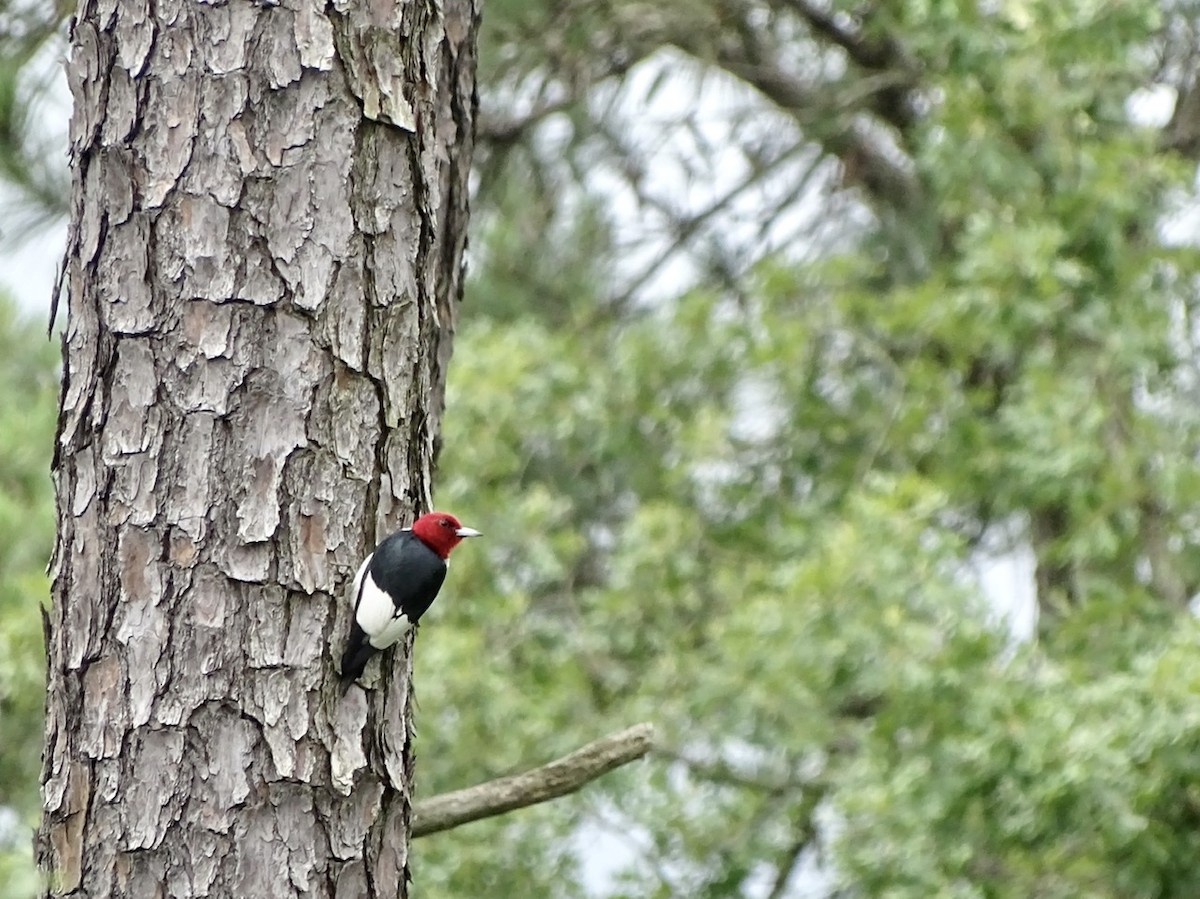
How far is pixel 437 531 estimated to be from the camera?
2320mm

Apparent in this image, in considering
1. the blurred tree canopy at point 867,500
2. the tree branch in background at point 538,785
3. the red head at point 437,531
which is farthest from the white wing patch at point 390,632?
the blurred tree canopy at point 867,500

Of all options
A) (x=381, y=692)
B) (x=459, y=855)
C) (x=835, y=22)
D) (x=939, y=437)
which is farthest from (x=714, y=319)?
(x=381, y=692)

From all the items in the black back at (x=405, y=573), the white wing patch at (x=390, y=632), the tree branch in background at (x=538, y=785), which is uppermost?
the black back at (x=405, y=573)

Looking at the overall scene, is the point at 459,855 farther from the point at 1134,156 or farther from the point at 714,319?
the point at 1134,156

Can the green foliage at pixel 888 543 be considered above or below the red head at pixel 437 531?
above

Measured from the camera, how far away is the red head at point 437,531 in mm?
2273

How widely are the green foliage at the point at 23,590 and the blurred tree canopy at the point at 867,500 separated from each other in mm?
988

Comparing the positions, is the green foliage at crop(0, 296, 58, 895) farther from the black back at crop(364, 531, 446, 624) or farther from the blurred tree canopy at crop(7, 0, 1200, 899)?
the black back at crop(364, 531, 446, 624)

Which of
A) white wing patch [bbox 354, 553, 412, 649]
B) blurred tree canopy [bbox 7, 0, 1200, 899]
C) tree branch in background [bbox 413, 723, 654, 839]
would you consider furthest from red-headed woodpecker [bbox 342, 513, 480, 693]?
blurred tree canopy [bbox 7, 0, 1200, 899]

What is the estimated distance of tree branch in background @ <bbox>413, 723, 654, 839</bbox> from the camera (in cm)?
246

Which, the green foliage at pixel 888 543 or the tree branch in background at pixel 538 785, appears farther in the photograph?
the green foliage at pixel 888 543

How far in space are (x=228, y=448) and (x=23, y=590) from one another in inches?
99.4

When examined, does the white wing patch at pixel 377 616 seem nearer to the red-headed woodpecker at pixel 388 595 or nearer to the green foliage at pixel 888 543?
the red-headed woodpecker at pixel 388 595

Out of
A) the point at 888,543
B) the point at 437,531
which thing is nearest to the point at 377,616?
the point at 437,531
